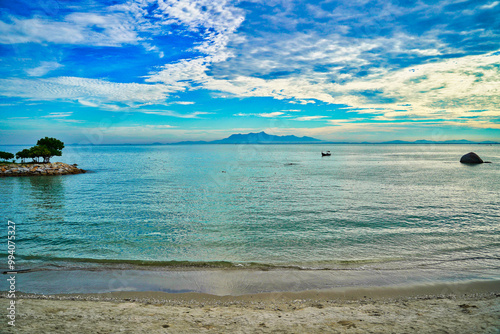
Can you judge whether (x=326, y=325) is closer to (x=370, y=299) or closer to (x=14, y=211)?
(x=370, y=299)

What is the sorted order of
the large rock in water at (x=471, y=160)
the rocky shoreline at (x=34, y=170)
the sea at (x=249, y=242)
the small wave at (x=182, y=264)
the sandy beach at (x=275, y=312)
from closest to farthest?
1. the sandy beach at (x=275, y=312)
2. the sea at (x=249, y=242)
3. the small wave at (x=182, y=264)
4. the rocky shoreline at (x=34, y=170)
5. the large rock in water at (x=471, y=160)

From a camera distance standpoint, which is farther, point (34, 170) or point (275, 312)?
point (34, 170)

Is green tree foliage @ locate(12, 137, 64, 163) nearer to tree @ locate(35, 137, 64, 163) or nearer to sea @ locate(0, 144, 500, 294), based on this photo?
tree @ locate(35, 137, 64, 163)

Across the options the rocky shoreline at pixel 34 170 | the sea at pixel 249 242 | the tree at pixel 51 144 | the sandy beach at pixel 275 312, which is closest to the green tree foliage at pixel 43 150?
the tree at pixel 51 144

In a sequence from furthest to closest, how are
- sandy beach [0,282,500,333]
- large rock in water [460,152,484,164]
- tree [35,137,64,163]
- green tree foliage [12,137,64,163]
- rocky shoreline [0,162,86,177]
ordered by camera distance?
large rock in water [460,152,484,164], tree [35,137,64,163], green tree foliage [12,137,64,163], rocky shoreline [0,162,86,177], sandy beach [0,282,500,333]

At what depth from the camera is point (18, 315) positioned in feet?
27.3

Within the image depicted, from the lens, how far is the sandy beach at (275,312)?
763 cm

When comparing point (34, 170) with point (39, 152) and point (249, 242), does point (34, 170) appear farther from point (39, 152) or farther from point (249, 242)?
point (249, 242)

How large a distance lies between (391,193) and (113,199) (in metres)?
35.9

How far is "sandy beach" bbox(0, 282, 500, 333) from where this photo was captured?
763cm

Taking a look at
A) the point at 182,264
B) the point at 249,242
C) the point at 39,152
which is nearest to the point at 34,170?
the point at 39,152

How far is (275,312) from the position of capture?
9.06 meters

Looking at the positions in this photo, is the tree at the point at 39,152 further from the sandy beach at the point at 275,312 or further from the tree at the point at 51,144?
the sandy beach at the point at 275,312

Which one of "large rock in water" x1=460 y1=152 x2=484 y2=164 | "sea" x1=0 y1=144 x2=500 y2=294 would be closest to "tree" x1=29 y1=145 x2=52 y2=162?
"sea" x1=0 y1=144 x2=500 y2=294
